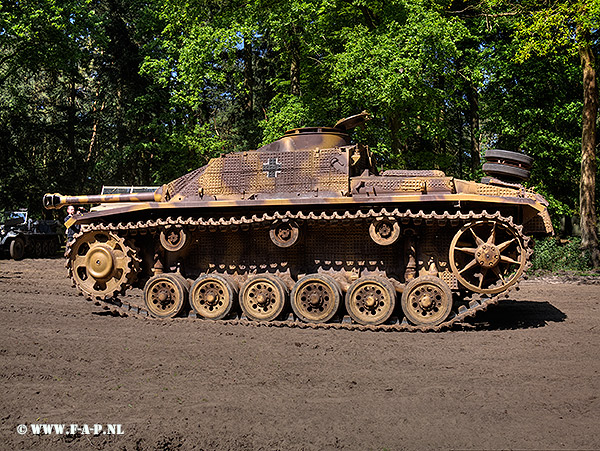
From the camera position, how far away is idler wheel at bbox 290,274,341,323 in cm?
1009

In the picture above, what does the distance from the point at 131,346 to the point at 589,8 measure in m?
15.5

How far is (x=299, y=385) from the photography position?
20.9 ft

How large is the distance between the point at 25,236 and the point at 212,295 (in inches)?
737

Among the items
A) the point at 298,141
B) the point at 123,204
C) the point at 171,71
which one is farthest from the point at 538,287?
the point at 171,71

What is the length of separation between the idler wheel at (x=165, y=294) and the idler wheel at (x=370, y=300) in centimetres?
341

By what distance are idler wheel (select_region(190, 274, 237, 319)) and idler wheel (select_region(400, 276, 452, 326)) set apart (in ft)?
11.0

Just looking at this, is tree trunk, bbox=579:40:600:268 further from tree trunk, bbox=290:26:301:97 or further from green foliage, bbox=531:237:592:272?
tree trunk, bbox=290:26:301:97

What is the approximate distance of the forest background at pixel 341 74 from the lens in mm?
18375

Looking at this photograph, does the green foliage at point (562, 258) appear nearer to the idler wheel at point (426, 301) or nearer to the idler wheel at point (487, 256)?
the idler wheel at point (487, 256)

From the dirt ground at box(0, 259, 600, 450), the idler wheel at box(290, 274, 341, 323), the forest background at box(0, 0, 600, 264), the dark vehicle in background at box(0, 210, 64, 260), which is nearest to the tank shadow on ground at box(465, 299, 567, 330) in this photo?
the dirt ground at box(0, 259, 600, 450)

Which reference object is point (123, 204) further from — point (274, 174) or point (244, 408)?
point (244, 408)

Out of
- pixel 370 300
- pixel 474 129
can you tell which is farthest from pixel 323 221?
pixel 474 129

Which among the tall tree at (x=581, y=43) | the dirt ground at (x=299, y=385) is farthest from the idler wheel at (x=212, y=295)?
the tall tree at (x=581, y=43)

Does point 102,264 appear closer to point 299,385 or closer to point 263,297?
point 263,297
